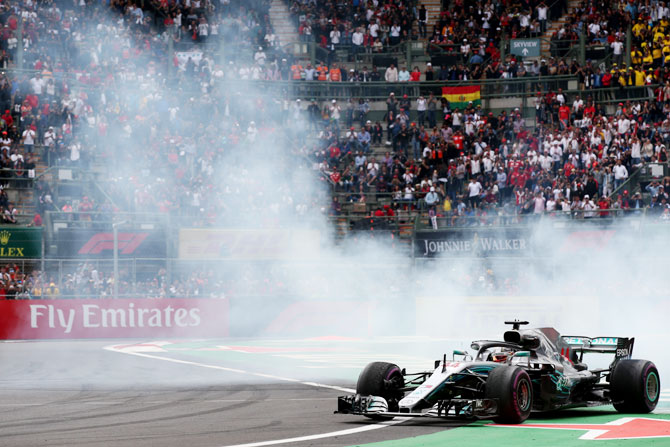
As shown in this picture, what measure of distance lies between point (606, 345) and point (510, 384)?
3.10m

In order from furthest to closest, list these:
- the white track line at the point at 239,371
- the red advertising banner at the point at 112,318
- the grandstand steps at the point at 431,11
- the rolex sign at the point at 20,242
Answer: the grandstand steps at the point at 431,11 < the rolex sign at the point at 20,242 < the red advertising banner at the point at 112,318 < the white track line at the point at 239,371

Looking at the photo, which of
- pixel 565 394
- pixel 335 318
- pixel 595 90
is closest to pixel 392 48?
pixel 595 90

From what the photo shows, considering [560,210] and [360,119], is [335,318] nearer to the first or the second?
[560,210]

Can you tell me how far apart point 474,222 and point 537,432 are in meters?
23.1

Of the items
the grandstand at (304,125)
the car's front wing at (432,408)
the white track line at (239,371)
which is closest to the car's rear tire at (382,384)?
the car's front wing at (432,408)

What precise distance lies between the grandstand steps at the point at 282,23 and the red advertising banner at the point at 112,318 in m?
15.5

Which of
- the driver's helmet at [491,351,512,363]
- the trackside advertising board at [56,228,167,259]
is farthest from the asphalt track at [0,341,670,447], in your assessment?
the trackside advertising board at [56,228,167,259]

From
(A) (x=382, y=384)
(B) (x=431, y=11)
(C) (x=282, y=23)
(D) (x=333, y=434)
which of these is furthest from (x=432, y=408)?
(B) (x=431, y=11)

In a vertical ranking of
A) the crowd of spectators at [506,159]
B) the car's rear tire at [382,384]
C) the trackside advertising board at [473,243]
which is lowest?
the car's rear tire at [382,384]

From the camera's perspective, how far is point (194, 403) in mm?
14539

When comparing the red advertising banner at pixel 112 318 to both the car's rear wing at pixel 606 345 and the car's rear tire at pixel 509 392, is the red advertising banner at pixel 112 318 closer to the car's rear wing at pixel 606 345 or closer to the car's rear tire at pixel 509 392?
the car's rear wing at pixel 606 345

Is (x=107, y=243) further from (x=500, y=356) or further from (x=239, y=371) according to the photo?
(x=500, y=356)

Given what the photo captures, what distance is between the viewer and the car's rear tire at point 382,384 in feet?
40.1

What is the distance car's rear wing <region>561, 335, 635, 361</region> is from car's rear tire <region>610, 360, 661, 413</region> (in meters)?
0.83
